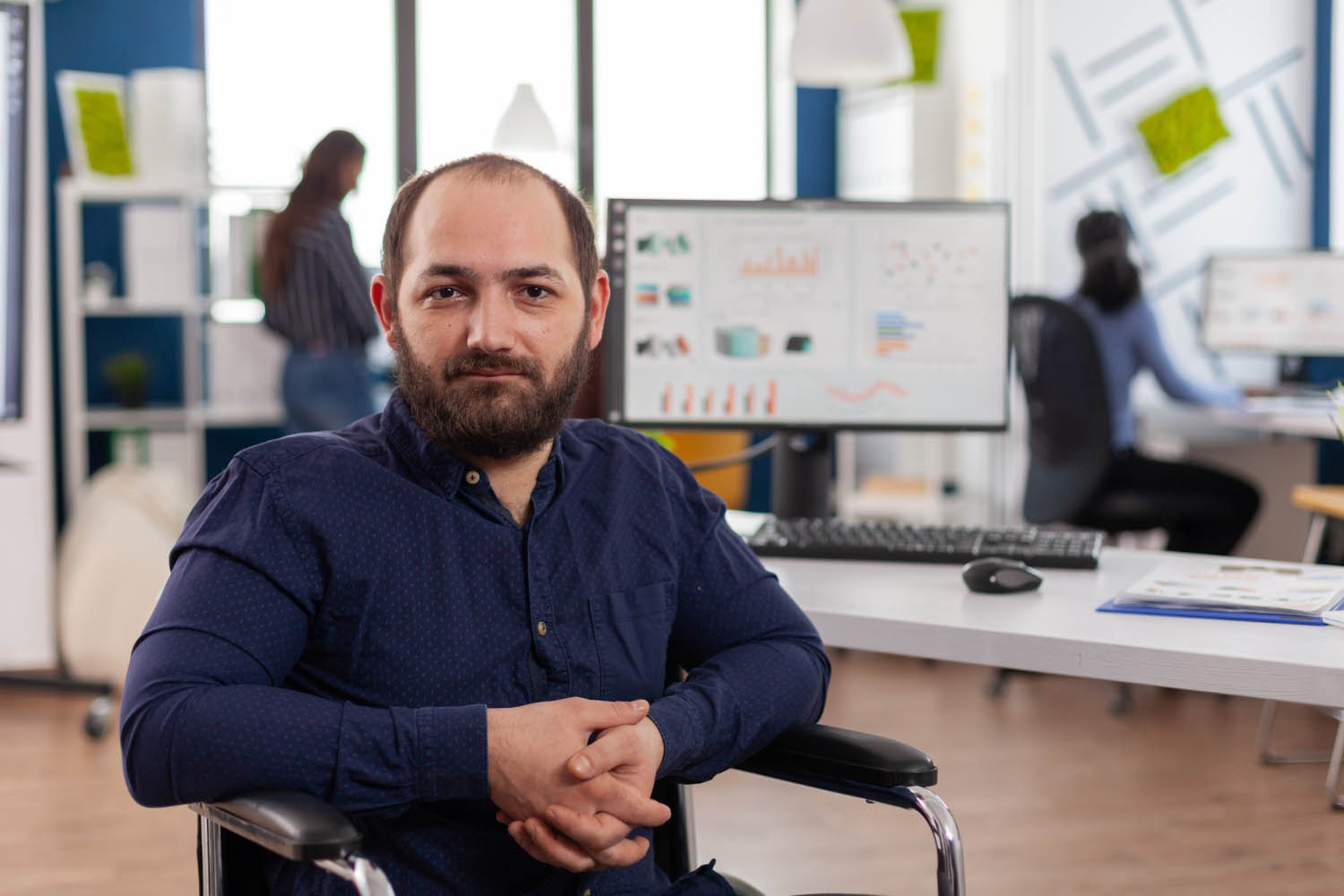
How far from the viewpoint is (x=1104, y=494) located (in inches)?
152

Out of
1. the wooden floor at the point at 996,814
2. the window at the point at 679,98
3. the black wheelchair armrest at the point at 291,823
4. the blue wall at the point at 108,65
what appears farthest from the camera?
the window at the point at 679,98

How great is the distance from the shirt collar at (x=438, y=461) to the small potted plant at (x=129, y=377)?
3508 mm

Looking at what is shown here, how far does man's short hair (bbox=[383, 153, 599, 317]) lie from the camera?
1.36 meters

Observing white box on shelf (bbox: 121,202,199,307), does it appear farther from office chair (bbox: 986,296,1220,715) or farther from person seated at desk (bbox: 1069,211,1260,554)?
person seated at desk (bbox: 1069,211,1260,554)

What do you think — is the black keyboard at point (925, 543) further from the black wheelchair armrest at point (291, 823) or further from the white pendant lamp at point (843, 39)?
the white pendant lamp at point (843, 39)

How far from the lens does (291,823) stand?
1.04 m

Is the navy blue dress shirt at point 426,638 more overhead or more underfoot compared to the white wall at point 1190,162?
more underfoot

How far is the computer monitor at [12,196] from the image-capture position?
12.0 ft

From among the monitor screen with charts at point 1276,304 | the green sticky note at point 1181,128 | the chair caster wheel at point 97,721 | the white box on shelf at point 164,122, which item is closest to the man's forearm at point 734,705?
the chair caster wheel at point 97,721

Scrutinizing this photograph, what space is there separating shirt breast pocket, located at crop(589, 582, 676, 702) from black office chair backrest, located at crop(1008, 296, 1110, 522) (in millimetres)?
2485

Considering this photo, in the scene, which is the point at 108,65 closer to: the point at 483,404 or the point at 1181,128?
the point at 1181,128

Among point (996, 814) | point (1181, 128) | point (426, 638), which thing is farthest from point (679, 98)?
point (426, 638)

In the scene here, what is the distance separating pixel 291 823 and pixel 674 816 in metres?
0.53

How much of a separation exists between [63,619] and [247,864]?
297cm
